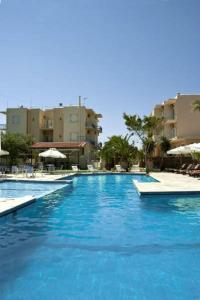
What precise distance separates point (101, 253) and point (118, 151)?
35765mm

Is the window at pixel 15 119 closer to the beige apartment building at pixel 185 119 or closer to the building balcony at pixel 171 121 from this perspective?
the building balcony at pixel 171 121

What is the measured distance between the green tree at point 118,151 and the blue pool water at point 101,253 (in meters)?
29.7

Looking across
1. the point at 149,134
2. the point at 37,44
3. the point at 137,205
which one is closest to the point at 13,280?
the point at 137,205

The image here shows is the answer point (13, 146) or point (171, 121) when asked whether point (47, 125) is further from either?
point (171, 121)

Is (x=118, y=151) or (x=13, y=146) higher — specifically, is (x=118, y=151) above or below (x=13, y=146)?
below

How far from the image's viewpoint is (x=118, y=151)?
43156 millimetres

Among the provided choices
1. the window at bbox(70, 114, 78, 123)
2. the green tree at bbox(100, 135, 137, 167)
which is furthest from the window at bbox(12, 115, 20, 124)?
the green tree at bbox(100, 135, 137, 167)

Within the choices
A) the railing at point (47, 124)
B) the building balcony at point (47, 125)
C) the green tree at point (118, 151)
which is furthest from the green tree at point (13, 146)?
the railing at point (47, 124)

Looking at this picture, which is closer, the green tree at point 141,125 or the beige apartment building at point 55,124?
the green tree at point 141,125

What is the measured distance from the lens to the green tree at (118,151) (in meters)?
42.9

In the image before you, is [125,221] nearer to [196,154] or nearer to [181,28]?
[181,28]

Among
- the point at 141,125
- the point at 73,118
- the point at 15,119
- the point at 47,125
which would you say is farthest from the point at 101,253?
the point at 15,119

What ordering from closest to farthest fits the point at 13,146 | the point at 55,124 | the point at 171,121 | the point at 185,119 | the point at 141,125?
the point at 141,125
the point at 13,146
the point at 185,119
the point at 171,121
the point at 55,124

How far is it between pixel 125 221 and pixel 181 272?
4.58 meters
